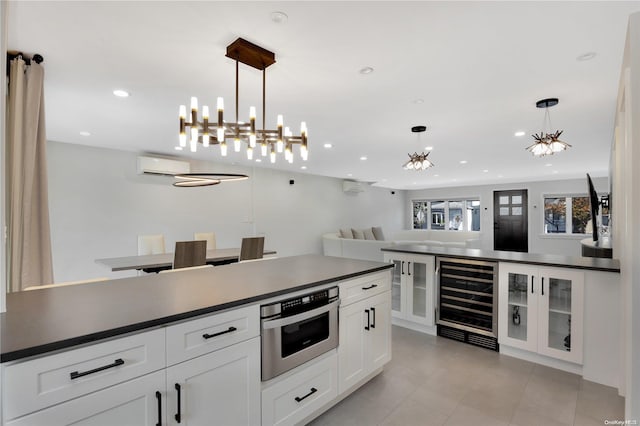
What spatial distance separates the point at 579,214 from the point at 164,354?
37.5ft

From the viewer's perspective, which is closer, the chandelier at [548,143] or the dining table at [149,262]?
the chandelier at [548,143]

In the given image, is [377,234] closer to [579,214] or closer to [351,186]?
[351,186]

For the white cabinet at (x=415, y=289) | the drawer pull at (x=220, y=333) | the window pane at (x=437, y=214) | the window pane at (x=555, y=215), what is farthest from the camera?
the window pane at (x=437, y=214)

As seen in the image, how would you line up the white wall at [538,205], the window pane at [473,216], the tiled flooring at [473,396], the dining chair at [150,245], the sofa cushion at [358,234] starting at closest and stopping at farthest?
the tiled flooring at [473,396]
the dining chair at [150,245]
the white wall at [538,205]
the sofa cushion at [358,234]
the window pane at [473,216]

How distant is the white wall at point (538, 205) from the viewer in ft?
28.7

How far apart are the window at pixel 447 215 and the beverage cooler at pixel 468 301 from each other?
861 centimetres

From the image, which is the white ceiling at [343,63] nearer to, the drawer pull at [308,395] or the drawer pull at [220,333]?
the drawer pull at [220,333]

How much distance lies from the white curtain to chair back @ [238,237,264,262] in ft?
6.95

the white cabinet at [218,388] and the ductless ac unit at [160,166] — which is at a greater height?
the ductless ac unit at [160,166]

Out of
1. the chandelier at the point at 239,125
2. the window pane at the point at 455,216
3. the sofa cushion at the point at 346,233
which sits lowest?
the sofa cushion at the point at 346,233

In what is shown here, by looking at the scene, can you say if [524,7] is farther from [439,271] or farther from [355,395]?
[355,395]

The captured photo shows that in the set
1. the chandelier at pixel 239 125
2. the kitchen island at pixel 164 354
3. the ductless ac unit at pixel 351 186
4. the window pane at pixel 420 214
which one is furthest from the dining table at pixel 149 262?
the window pane at pixel 420 214

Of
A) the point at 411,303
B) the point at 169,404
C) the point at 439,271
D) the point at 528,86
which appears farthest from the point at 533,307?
the point at 169,404

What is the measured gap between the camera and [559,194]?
9.10 meters
